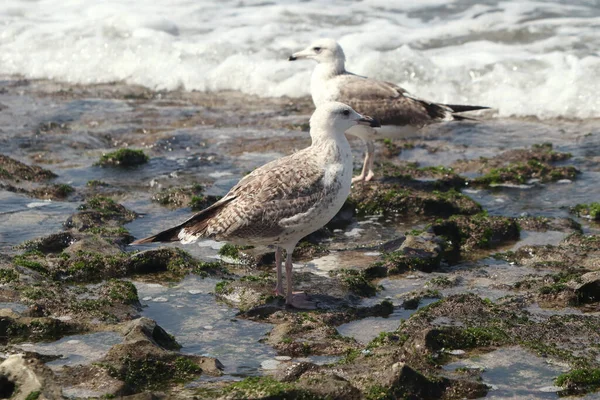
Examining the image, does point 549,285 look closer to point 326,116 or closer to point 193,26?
point 326,116

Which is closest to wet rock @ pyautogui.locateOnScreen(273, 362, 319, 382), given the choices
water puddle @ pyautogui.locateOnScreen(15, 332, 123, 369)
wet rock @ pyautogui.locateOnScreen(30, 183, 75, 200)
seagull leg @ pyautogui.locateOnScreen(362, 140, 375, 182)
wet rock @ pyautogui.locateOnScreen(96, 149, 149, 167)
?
water puddle @ pyautogui.locateOnScreen(15, 332, 123, 369)

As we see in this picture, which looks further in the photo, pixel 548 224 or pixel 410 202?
pixel 410 202

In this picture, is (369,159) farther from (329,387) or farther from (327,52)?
(329,387)

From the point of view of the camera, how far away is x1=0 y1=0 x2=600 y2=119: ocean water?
13.9m

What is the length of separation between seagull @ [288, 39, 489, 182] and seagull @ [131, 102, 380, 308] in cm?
325

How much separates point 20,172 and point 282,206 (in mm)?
4206

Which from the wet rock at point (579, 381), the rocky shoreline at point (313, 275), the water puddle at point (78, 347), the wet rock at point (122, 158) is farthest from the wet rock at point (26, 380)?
the wet rock at point (122, 158)

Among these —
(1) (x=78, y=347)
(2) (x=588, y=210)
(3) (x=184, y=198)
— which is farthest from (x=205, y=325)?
(2) (x=588, y=210)

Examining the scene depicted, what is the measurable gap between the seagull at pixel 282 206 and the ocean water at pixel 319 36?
21.9 ft

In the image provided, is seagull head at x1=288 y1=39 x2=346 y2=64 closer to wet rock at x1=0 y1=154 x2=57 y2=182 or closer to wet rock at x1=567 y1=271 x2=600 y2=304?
wet rock at x1=0 y1=154 x2=57 y2=182

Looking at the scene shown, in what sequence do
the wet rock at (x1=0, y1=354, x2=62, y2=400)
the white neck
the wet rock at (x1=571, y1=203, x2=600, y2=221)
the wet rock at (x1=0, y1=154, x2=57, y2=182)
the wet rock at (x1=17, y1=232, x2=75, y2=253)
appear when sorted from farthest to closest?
the white neck
the wet rock at (x1=0, y1=154, x2=57, y2=182)
the wet rock at (x1=571, y1=203, x2=600, y2=221)
the wet rock at (x1=17, y1=232, x2=75, y2=253)
the wet rock at (x1=0, y1=354, x2=62, y2=400)

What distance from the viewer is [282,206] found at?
657 centimetres

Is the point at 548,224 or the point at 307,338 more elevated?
the point at 307,338

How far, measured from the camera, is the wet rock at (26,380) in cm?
444
